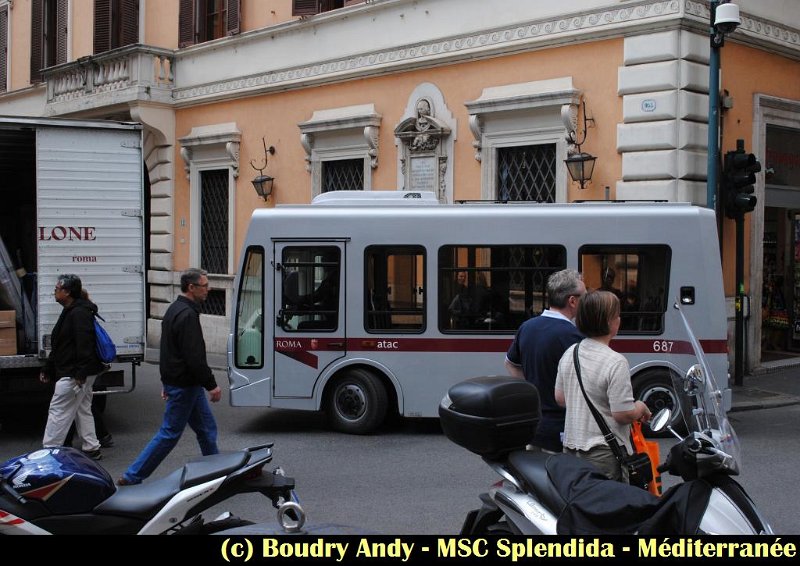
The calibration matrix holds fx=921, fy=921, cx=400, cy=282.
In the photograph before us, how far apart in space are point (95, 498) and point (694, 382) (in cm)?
266

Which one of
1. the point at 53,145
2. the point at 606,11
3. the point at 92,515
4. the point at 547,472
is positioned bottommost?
the point at 92,515

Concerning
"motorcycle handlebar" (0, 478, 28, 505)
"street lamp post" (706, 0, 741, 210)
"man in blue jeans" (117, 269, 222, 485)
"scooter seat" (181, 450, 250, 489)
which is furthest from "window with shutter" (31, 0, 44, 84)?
"scooter seat" (181, 450, 250, 489)

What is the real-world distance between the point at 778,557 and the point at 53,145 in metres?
8.57

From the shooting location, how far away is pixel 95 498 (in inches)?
161

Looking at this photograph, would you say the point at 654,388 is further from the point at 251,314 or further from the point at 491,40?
the point at 491,40

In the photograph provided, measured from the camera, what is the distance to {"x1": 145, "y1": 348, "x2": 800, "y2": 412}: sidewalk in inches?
461

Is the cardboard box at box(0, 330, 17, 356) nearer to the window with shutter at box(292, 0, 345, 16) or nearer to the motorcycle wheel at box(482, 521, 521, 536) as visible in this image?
the motorcycle wheel at box(482, 521, 521, 536)

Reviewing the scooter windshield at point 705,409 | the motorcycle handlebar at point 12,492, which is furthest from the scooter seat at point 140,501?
the scooter windshield at point 705,409

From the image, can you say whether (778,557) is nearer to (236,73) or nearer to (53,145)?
(53,145)

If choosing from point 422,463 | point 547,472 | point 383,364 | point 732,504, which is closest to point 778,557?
point 732,504

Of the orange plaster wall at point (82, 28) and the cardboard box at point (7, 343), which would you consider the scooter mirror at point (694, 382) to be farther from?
the orange plaster wall at point (82, 28)

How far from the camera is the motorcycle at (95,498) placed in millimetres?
4016

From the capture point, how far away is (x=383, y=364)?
10.2 metres

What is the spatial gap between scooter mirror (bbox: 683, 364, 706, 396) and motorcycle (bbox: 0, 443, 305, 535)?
180 cm
